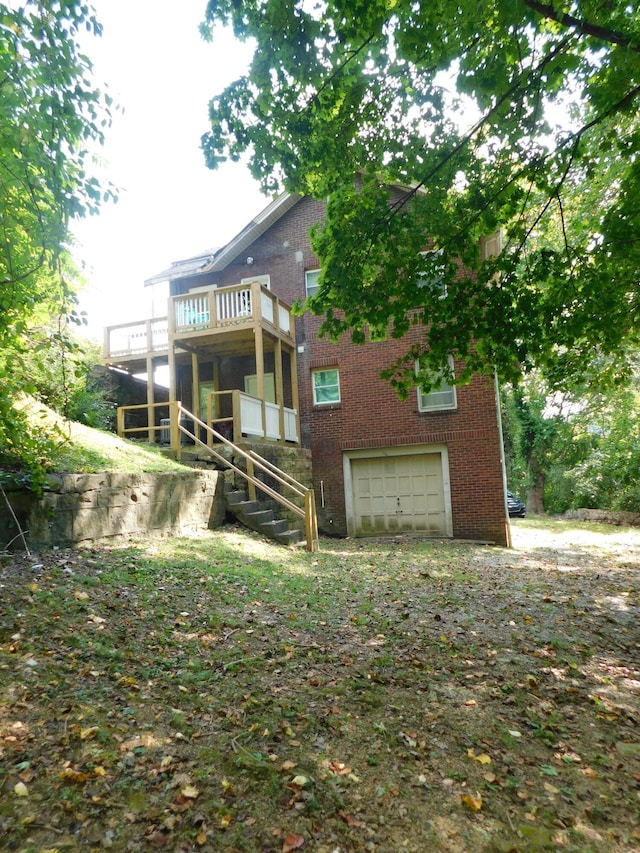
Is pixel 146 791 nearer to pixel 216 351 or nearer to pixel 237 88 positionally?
pixel 237 88

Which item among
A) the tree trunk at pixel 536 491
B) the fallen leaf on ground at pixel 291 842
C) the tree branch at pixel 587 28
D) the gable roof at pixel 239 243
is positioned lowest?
the fallen leaf on ground at pixel 291 842

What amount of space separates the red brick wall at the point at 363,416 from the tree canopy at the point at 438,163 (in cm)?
646

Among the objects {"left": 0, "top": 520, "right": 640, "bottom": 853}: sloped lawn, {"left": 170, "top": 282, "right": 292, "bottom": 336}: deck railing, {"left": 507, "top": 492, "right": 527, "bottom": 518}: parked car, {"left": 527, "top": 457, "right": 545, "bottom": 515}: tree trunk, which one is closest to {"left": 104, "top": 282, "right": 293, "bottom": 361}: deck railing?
Answer: {"left": 170, "top": 282, "right": 292, "bottom": 336}: deck railing

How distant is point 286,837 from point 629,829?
→ 1.68 m

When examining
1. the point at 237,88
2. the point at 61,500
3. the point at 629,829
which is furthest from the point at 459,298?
the point at 61,500

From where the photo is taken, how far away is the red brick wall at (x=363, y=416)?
1306cm

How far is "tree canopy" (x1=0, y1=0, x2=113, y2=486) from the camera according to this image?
3.73 m

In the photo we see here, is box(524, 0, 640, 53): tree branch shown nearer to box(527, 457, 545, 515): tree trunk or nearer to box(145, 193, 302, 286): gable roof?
box(145, 193, 302, 286): gable roof

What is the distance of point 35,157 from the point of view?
3840mm

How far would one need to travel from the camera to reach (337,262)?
604cm

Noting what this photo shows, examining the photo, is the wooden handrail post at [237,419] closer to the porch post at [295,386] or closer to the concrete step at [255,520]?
the concrete step at [255,520]

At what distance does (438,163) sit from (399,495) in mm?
9516

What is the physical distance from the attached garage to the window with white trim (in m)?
1.73

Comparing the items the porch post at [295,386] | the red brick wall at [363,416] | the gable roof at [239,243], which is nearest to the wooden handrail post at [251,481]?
the red brick wall at [363,416]
